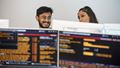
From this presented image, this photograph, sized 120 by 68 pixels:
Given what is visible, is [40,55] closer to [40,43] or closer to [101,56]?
[40,43]

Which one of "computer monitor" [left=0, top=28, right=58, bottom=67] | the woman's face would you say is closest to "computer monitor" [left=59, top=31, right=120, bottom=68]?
"computer monitor" [left=0, top=28, right=58, bottom=67]

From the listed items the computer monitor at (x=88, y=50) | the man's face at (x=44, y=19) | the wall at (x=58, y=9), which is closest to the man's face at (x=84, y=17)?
the man's face at (x=44, y=19)

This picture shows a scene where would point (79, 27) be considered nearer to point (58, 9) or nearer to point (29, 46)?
point (29, 46)

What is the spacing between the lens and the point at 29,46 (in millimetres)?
1715

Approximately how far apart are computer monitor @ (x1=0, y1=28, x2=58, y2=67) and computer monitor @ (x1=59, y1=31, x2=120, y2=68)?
0.07 m

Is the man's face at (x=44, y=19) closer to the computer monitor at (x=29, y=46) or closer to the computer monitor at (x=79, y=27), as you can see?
the computer monitor at (x=79, y=27)

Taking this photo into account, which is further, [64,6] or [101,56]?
[64,6]

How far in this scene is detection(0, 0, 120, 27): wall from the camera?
385cm

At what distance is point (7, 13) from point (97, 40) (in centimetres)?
268

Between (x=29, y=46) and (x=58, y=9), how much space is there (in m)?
2.26

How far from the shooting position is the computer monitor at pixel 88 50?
1605 millimetres

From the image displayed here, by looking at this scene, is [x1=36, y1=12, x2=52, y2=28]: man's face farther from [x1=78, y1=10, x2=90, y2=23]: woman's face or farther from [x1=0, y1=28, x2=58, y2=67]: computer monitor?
[x1=0, y1=28, x2=58, y2=67]: computer monitor

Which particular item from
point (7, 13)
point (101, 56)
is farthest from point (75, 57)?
point (7, 13)

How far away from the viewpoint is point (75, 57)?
1.69 metres
